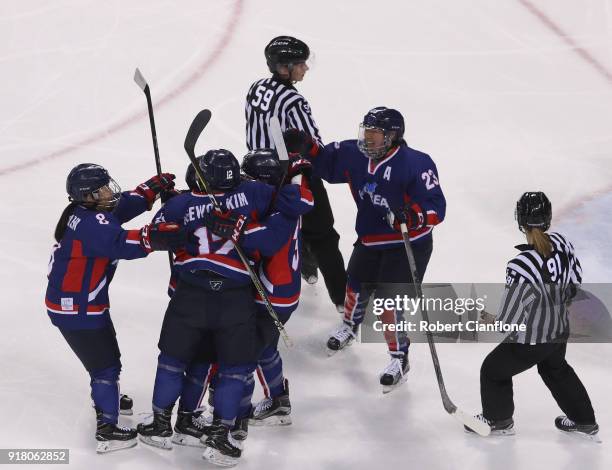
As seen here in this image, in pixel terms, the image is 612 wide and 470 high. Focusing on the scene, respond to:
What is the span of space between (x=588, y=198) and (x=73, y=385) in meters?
3.19

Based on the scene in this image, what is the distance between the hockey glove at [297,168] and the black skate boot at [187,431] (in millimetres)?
995

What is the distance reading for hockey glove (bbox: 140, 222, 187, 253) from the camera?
3.90 metres

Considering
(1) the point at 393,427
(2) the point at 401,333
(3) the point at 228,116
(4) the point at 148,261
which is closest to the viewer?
(1) the point at 393,427

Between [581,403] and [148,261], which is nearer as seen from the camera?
[581,403]

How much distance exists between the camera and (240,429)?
4227 millimetres

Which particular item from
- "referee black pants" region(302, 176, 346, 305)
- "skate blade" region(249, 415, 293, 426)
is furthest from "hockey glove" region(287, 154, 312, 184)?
"skate blade" region(249, 415, 293, 426)

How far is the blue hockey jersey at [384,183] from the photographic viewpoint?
15.1 ft

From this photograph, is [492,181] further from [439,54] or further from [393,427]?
[393,427]

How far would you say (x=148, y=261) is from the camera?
5680mm

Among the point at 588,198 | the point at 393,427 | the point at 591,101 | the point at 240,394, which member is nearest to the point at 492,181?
the point at 588,198

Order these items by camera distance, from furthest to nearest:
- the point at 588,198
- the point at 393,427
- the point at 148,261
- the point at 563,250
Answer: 1. the point at 588,198
2. the point at 148,261
3. the point at 393,427
4. the point at 563,250

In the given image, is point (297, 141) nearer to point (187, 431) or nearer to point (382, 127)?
point (382, 127)

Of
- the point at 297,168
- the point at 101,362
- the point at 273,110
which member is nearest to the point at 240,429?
the point at 101,362

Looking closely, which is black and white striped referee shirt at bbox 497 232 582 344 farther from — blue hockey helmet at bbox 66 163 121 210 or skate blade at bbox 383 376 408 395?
blue hockey helmet at bbox 66 163 121 210
